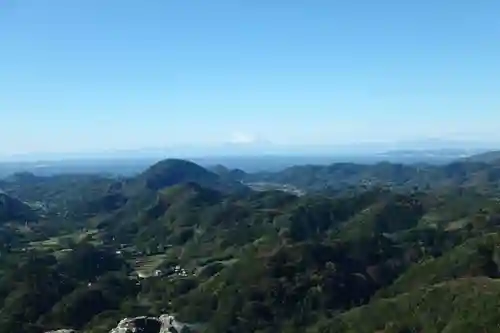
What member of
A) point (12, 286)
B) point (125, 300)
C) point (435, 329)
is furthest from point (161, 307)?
point (435, 329)

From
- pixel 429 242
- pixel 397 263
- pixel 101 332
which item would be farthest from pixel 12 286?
pixel 429 242

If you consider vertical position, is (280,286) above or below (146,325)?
below

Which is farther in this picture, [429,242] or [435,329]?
[429,242]

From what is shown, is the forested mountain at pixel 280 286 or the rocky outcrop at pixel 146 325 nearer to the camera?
the rocky outcrop at pixel 146 325

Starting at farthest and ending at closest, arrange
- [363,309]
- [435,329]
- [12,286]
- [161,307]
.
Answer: [12,286] < [161,307] < [363,309] < [435,329]

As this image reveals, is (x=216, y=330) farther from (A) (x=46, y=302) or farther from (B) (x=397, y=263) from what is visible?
(B) (x=397, y=263)

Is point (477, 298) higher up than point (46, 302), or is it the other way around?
point (477, 298)

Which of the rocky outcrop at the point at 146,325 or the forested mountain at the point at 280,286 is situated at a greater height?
the rocky outcrop at the point at 146,325

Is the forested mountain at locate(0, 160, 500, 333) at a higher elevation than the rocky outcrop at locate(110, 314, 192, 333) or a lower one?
lower

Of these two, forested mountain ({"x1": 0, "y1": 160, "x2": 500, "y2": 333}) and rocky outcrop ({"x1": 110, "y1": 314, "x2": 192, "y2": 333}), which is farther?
forested mountain ({"x1": 0, "y1": 160, "x2": 500, "y2": 333})

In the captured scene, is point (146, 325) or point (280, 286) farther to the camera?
point (280, 286)

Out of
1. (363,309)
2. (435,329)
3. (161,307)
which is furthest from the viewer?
(161,307)
